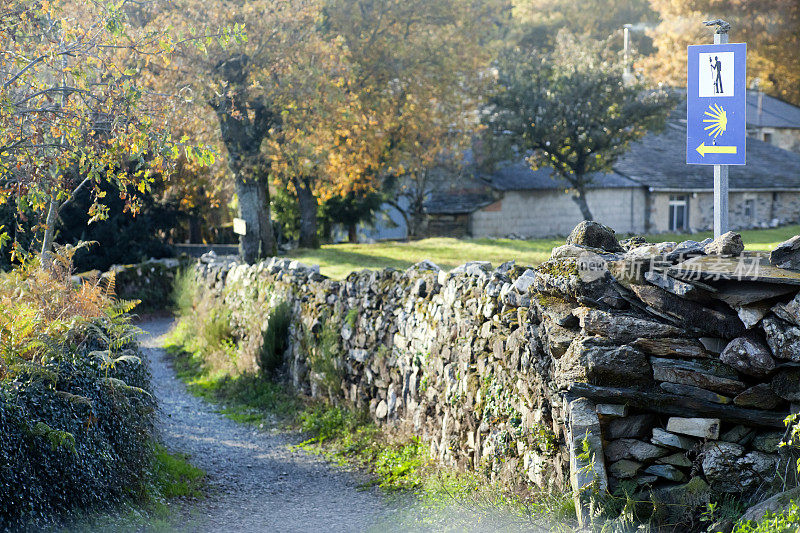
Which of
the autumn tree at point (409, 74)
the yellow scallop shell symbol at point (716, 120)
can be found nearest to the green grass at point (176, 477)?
the yellow scallop shell symbol at point (716, 120)

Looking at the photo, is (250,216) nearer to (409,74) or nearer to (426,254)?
(426,254)

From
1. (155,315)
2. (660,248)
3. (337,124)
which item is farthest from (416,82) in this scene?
(660,248)

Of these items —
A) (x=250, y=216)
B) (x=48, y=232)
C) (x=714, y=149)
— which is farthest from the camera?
(x=250, y=216)

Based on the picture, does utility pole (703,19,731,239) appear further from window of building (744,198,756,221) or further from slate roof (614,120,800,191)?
window of building (744,198,756,221)

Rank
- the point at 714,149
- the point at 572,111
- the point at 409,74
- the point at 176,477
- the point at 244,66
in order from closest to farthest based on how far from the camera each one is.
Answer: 1. the point at 714,149
2. the point at 176,477
3. the point at 244,66
4. the point at 409,74
5. the point at 572,111

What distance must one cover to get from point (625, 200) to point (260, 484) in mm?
26548

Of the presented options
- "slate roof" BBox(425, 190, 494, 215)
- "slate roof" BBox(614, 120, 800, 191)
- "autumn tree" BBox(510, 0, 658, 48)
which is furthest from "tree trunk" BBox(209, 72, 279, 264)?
"autumn tree" BBox(510, 0, 658, 48)

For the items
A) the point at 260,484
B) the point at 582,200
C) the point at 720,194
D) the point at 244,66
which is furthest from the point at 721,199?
the point at 582,200

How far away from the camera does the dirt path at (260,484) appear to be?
6.50m

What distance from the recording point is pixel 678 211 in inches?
1258

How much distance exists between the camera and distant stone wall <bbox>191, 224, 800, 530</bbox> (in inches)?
179

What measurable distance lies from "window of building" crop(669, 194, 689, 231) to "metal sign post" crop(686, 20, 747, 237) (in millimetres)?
27555

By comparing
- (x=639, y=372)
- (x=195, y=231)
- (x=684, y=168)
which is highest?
(x=684, y=168)

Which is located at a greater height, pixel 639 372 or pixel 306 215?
pixel 306 215
